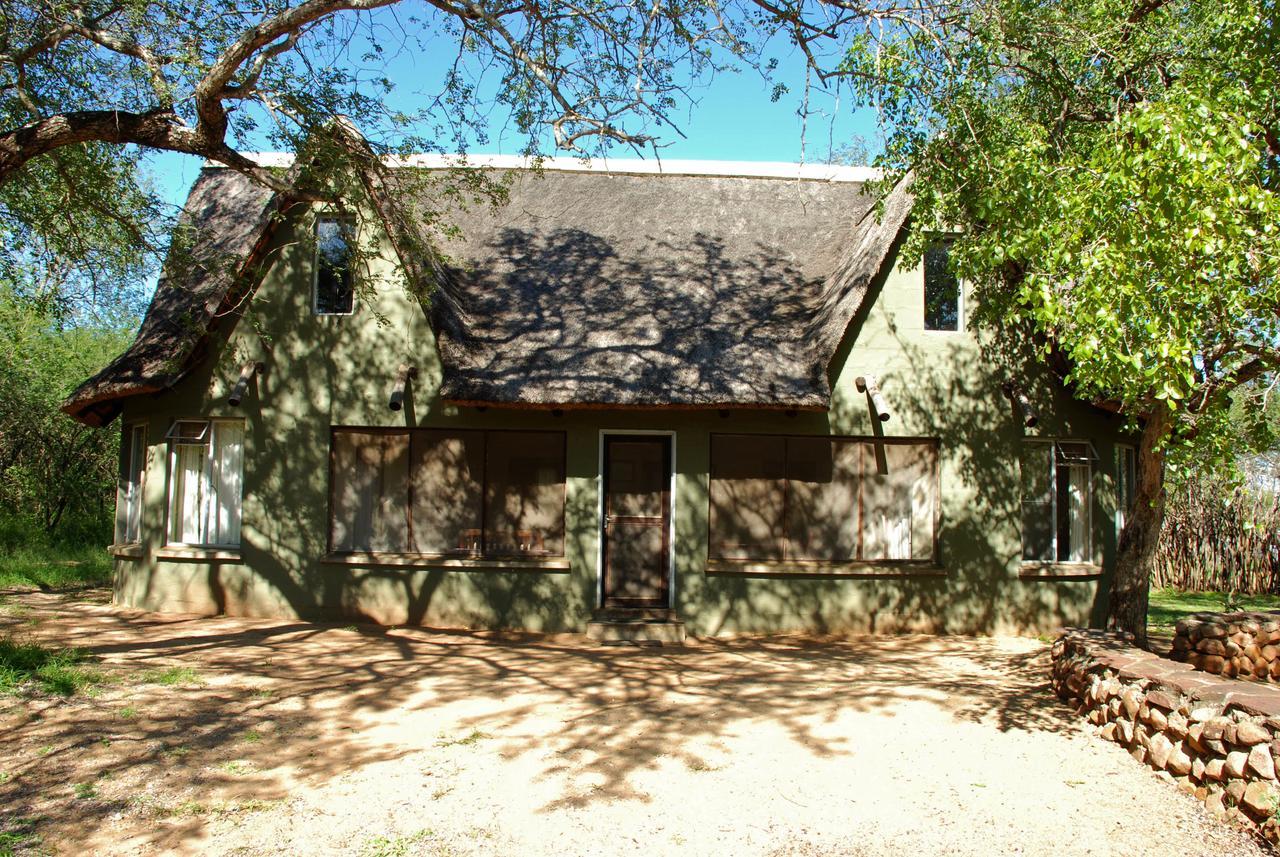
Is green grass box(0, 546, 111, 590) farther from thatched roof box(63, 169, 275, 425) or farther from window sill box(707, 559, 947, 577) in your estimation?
window sill box(707, 559, 947, 577)

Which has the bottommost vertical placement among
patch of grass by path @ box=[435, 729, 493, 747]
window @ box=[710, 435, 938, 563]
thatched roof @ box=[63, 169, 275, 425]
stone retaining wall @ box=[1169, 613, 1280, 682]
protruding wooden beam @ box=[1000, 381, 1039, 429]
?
patch of grass by path @ box=[435, 729, 493, 747]

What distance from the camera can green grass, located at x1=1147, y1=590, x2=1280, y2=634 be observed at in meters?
13.3

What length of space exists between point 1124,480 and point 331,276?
36.5 ft

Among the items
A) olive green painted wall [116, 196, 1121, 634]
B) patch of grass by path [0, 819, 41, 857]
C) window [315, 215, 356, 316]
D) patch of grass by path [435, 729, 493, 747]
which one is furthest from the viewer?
window [315, 215, 356, 316]

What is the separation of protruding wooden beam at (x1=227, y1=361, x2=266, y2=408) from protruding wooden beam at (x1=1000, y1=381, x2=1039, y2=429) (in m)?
9.75

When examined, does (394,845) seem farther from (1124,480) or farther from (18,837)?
(1124,480)

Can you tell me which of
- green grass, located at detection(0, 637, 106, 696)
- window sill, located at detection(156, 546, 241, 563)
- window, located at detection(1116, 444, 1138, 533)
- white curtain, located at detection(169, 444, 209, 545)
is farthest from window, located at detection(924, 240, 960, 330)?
green grass, located at detection(0, 637, 106, 696)

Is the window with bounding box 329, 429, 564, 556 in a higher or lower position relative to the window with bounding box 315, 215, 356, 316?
lower

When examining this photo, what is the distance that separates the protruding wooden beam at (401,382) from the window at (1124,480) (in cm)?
950

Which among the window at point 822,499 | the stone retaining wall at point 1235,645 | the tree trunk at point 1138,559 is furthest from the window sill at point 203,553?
the stone retaining wall at point 1235,645

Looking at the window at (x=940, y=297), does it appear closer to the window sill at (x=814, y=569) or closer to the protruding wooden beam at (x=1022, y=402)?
the protruding wooden beam at (x=1022, y=402)

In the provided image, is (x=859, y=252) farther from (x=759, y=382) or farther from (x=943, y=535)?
(x=943, y=535)

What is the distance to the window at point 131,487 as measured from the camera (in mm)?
12164

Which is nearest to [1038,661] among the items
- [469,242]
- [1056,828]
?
[1056,828]
